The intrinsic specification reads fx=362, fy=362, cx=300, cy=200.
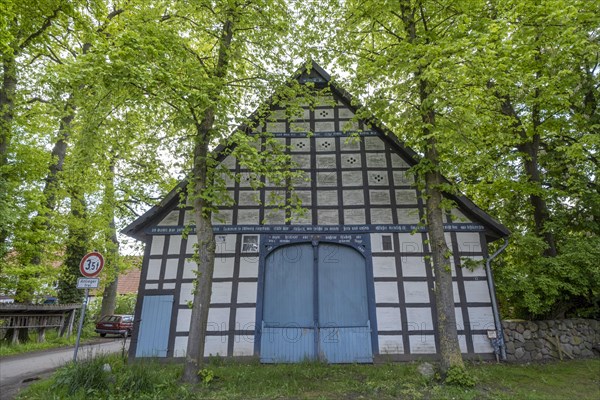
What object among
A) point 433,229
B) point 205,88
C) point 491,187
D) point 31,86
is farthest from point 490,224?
point 31,86

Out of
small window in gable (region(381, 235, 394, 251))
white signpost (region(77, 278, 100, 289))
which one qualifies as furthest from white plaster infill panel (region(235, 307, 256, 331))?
small window in gable (region(381, 235, 394, 251))

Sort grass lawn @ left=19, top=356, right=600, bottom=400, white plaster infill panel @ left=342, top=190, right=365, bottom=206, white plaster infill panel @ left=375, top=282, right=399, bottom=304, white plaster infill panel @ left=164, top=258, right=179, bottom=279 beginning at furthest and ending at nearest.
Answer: white plaster infill panel @ left=342, top=190, right=365, bottom=206 < white plaster infill panel @ left=164, top=258, right=179, bottom=279 < white plaster infill panel @ left=375, top=282, right=399, bottom=304 < grass lawn @ left=19, top=356, right=600, bottom=400

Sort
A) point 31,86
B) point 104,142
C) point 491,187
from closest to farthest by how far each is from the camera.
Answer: point 104,142 → point 491,187 → point 31,86

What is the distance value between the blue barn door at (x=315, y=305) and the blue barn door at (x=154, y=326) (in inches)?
90.6

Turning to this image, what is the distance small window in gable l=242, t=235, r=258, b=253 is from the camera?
9148 millimetres

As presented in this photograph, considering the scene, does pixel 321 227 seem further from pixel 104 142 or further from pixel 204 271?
pixel 104 142

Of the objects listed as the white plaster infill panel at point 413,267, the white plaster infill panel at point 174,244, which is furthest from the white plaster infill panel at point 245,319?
the white plaster infill panel at point 413,267

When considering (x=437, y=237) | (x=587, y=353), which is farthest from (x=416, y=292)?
(x=587, y=353)

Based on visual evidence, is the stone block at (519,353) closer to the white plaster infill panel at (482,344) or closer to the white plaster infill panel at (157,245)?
the white plaster infill panel at (482,344)

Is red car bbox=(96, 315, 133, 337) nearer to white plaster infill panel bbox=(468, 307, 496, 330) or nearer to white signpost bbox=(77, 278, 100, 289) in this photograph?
white signpost bbox=(77, 278, 100, 289)

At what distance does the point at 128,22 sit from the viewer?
7.19 metres

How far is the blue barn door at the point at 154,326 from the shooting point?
27.7ft

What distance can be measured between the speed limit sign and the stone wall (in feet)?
30.2

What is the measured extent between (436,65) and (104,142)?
22.5 ft
